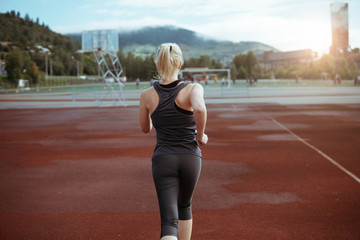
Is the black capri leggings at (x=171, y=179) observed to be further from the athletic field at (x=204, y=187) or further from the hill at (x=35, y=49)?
the hill at (x=35, y=49)

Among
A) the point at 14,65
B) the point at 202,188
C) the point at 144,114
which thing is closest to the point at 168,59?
the point at 144,114

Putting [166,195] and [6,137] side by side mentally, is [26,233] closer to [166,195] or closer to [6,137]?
[166,195]

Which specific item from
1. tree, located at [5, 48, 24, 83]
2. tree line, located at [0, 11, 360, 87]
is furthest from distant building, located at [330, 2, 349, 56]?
tree, located at [5, 48, 24, 83]

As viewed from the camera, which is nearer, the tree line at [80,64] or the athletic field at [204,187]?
the athletic field at [204,187]

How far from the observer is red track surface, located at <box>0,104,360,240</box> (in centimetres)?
484

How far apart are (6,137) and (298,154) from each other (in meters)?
9.34

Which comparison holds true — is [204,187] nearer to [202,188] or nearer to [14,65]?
[202,188]

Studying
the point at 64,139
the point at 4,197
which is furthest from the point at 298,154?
the point at 64,139

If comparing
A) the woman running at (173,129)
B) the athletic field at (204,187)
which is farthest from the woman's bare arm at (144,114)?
the athletic field at (204,187)

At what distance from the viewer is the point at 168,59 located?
2951 millimetres

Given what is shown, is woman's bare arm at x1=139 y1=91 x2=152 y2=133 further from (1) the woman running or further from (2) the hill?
(2) the hill

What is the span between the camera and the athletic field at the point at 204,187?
4836mm

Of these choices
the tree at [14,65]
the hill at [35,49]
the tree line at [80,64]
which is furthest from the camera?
the hill at [35,49]

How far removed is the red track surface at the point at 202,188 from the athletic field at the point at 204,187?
13 mm
